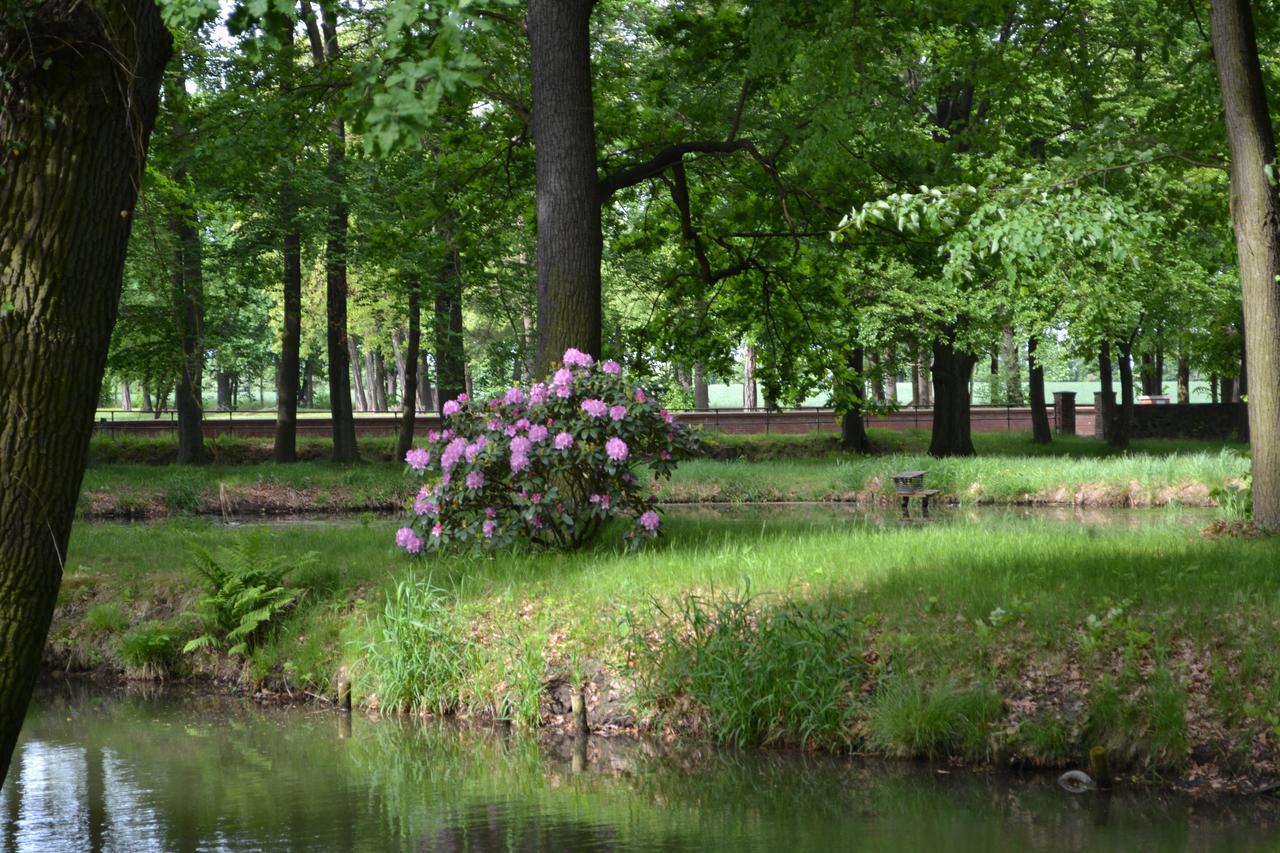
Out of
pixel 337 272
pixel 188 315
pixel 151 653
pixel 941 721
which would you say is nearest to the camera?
pixel 941 721

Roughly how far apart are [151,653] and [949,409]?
23.5 meters

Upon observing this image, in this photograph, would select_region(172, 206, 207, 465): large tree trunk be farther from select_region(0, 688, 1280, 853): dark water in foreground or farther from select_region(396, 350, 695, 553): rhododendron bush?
select_region(0, 688, 1280, 853): dark water in foreground

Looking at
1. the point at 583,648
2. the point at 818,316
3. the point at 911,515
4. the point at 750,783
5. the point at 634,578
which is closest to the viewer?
the point at 750,783

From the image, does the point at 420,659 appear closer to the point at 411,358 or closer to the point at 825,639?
the point at 825,639

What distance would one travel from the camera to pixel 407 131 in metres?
4.28

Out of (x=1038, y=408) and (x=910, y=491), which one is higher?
(x=1038, y=408)

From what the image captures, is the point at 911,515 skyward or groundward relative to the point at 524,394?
groundward

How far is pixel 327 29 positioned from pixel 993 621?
69.8 ft

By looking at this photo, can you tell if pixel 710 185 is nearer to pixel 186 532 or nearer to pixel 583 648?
pixel 186 532

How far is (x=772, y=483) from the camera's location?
27.6 m

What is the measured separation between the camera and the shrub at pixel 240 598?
11.3 meters

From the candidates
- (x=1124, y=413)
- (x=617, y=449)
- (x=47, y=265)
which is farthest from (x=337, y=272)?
(x=47, y=265)

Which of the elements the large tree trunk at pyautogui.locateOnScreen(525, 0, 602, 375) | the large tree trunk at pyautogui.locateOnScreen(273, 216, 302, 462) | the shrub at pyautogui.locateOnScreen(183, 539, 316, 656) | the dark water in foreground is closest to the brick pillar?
the large tree trunk at pyautogui.locateOnScreen(273, 216, 302, 462)

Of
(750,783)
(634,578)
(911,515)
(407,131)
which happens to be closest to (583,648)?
(634,578)
